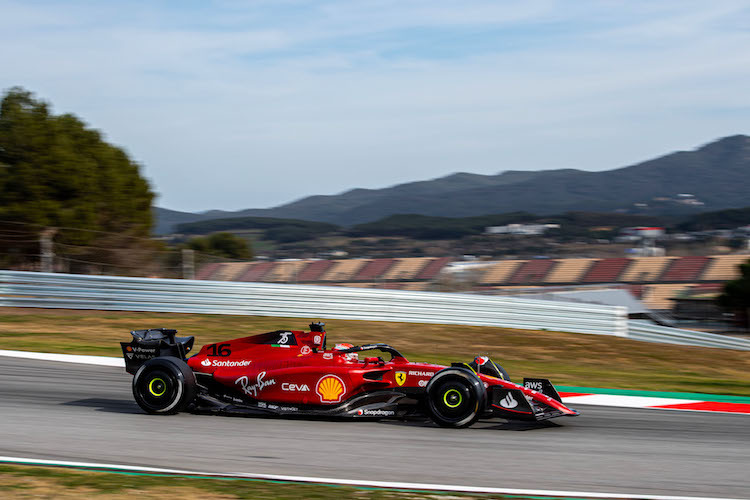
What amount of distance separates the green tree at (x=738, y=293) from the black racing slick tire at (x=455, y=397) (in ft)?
87.2

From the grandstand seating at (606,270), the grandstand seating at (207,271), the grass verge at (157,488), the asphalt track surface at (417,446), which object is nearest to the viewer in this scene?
the grass verge at (157,488)

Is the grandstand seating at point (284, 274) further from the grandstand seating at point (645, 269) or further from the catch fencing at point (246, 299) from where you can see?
the grandstand seating at point (645, 269)

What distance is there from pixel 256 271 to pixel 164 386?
12.1 meters

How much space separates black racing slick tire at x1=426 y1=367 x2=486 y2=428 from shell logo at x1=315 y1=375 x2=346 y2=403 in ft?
2.71

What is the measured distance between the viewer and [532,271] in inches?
1834

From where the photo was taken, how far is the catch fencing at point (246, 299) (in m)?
15.4

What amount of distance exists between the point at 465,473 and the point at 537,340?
394 inches

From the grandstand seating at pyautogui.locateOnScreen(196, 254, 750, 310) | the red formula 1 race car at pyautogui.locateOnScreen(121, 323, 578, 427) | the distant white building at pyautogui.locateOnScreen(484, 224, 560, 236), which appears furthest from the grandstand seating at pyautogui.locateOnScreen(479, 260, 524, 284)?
the red formula 1 race car at pyautogui.locateOnScreen(121, 323, 578, 427)

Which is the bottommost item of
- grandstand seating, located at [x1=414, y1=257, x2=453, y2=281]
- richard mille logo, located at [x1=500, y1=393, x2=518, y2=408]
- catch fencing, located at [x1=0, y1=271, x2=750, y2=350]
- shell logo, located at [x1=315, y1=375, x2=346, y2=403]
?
richard mille logo, located at [x1=500, y1=393, x2=518, y2=408]

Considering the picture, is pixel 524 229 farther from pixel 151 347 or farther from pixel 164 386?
pixel 164 386

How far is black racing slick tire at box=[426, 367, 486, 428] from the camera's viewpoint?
655cm

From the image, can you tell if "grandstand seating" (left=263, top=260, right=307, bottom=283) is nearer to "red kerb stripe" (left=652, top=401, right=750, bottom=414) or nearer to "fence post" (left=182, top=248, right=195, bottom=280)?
"fence post" (left=182, top=248, right=195, bottom=280)

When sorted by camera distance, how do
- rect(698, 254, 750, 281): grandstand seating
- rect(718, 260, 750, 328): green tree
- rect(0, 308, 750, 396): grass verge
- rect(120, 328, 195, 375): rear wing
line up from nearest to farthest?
1. rect(120, 328, 195, 375): rear wing
2. rect(0, 308, 750, 396): grass verge
3. rect(718, 260, 750, 328): green tree
4. rect(698, 254, 750, 281): grandstand seating

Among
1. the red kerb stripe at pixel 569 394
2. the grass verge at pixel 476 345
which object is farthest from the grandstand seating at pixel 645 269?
the red kerb stripe at pixel 569 394
